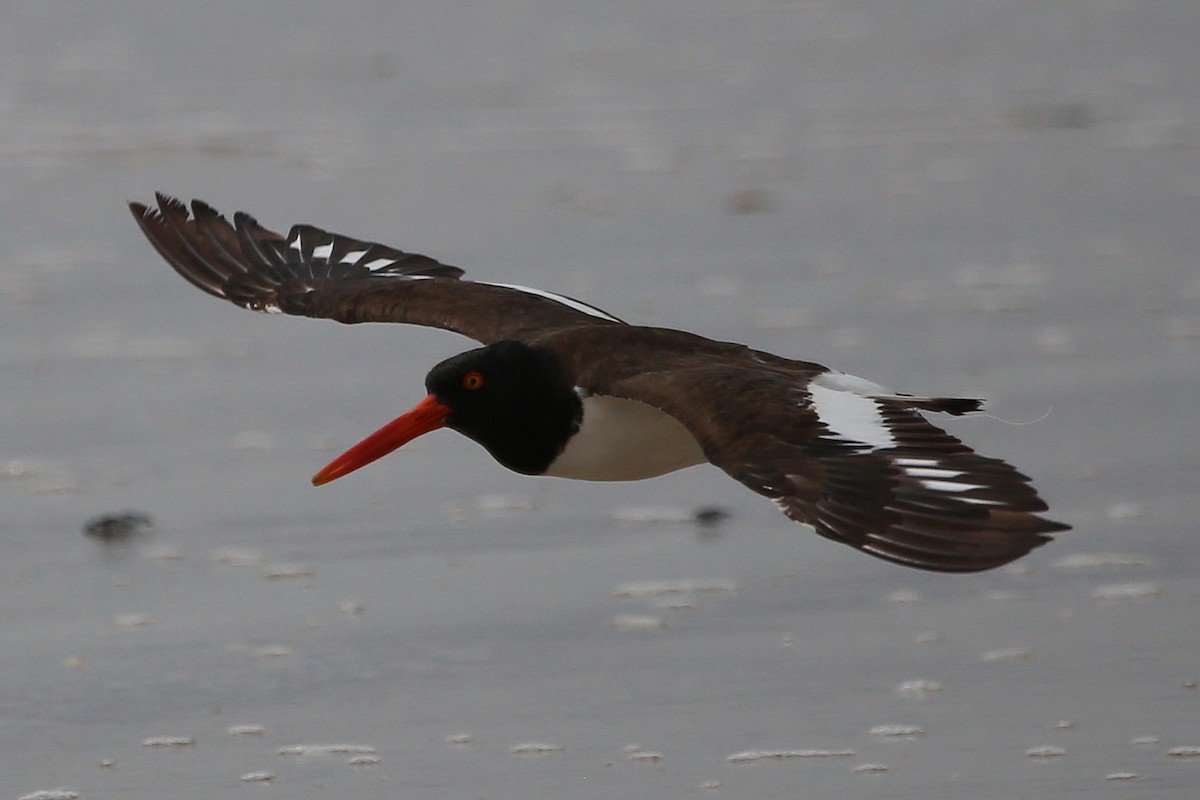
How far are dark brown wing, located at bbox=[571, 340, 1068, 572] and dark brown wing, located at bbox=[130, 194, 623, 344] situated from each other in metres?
1.04

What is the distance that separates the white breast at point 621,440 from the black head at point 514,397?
36mm

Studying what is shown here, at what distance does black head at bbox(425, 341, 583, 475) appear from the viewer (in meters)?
5.89

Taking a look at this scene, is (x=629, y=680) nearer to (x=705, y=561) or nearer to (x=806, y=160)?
(x=705, y=561)

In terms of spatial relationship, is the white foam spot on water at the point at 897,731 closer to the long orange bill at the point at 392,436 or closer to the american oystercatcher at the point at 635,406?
the american oystercatcher at the point at 635,406

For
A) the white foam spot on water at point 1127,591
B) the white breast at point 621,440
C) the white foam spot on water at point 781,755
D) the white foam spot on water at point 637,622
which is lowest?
the white foam spot on water at point 781,755

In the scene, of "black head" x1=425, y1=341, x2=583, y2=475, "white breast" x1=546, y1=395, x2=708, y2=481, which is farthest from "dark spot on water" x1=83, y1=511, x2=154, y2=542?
"white breast" x1=546, y1=395, x2=708, y2=481

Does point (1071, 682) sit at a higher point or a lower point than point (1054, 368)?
lower

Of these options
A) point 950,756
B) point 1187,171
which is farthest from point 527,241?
point 950,756

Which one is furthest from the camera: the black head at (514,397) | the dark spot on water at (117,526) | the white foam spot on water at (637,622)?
the dark spot on water at (117,526)

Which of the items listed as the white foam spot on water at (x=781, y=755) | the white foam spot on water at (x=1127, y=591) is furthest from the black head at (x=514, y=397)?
the white foam spot on water at (x=1127, y=591)

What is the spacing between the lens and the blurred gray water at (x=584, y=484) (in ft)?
18.0

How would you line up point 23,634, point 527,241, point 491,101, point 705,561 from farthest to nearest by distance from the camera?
point 491,101
point 527,241
point 705,561
point 23,634

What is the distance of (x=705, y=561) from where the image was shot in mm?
6621

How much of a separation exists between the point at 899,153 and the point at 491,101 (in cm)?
260
